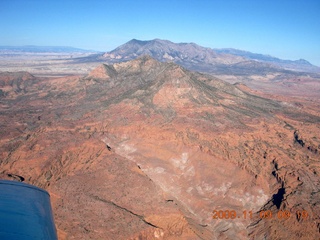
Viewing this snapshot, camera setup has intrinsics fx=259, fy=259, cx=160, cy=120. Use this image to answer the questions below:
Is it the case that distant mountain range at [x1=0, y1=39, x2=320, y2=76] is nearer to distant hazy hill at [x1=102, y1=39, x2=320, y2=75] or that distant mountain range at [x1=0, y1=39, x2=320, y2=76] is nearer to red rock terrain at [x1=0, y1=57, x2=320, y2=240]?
distant hazy hill at [x1=102, y1=39, x2=320, y2=75]

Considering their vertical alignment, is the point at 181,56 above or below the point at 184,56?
below

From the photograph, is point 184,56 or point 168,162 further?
point 184,56
